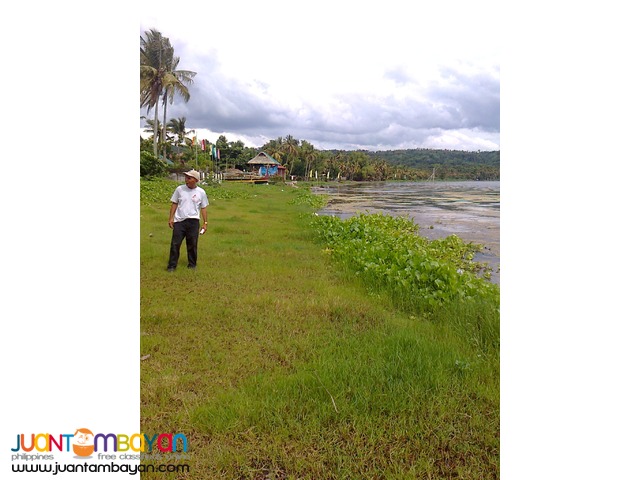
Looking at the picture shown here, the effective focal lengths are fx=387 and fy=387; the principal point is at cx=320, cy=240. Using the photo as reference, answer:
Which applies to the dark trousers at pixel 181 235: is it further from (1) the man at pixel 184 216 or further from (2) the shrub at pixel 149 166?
(2) the shrub at pixel 149 166

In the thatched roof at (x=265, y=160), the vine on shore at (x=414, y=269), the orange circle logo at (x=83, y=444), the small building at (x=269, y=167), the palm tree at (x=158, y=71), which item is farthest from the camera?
the thatched roof at (x=265, y=160)

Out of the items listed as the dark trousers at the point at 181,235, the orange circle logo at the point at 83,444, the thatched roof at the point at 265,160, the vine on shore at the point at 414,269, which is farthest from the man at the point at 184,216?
the thatched roof at the point at 265,160

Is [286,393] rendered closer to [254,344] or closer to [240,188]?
[254,344]

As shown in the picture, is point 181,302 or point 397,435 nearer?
point 397,435

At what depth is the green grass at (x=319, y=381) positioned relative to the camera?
1782mm

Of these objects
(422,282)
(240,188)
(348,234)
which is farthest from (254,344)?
(240,188)

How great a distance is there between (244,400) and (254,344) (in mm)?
759

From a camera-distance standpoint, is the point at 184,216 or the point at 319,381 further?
the point at 184,216

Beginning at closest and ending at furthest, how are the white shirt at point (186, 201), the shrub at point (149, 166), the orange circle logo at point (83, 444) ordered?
the orange circle logo at point (83, 444) → the white shirt at point (186, 201) → the shrub at point (149, 166)

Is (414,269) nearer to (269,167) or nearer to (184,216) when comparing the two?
(184,216)

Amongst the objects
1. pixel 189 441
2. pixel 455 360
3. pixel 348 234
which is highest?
pixel 348 234

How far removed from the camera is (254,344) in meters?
2.88

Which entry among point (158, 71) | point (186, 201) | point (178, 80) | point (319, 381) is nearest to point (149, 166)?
point (186, 201)

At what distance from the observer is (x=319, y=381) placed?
89.8 inches
